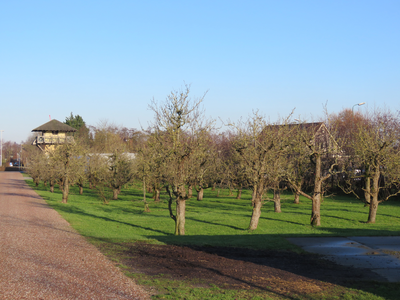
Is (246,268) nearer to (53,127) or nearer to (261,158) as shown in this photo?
(261,158)

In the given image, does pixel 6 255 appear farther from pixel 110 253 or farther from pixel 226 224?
pixel 226 224

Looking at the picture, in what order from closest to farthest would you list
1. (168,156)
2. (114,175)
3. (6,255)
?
1. (6,255)
2. (168,156)
3. (114,175)

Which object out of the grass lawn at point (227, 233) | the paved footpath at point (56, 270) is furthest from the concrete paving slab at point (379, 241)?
the paved footpath at point (56, 270)

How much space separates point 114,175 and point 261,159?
2125 centimetres

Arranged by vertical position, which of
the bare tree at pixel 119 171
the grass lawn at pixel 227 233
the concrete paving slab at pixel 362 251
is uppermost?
the bare tree at pixel 119 171

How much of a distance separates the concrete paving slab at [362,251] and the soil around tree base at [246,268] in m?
0.42

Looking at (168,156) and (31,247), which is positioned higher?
(168,156)

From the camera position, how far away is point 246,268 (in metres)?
9.05

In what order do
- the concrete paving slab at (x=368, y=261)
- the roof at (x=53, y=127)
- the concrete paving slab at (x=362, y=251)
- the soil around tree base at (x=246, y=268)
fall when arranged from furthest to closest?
the roof at (x=53, y=127), the concrete paving slab at (x=368, y=261), the concrete paving slab at (x=362, y=251), the soil around tree base at (x=246, y=268)

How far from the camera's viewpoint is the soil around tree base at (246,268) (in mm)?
7738

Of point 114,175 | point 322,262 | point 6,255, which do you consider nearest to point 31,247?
point 6,255

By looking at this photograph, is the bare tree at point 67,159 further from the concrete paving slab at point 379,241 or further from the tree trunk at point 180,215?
the concrete paving slab at point 379,241

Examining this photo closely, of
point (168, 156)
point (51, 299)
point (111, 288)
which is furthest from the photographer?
point (168, 156)

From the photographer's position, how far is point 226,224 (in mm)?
19484
